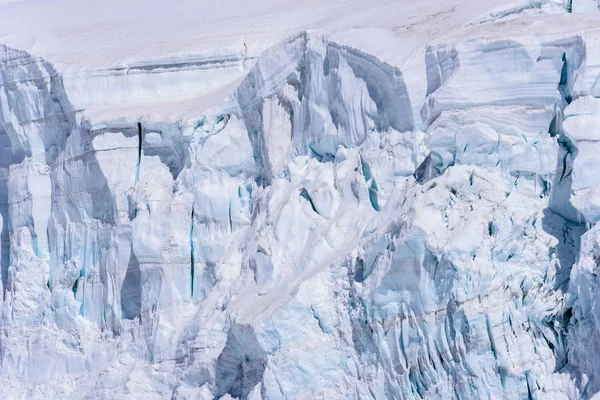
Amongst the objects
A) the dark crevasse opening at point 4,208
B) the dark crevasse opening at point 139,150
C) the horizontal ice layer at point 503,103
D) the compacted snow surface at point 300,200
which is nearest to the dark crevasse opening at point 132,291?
the compacted snow surface at point 300,200

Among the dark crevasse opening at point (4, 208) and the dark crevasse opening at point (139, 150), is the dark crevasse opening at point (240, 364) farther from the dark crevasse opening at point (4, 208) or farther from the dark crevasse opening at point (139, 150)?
the dark crevasse opening at point (4, 208)

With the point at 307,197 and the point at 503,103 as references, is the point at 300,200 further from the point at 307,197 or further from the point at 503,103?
the point at 503,103

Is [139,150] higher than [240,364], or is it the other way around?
[139,150]

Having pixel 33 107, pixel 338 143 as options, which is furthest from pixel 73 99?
pixel 338 143

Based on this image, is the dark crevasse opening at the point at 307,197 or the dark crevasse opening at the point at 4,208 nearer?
the dark crevasse opening at the point at 307,197

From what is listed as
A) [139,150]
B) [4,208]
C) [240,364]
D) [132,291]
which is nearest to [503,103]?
[240,364]

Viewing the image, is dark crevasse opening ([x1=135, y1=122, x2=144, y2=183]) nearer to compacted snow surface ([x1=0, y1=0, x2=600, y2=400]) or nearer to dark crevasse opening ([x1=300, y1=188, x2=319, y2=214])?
compacted snow surface ([x1=0, y1=0, x2=600, y2=400])

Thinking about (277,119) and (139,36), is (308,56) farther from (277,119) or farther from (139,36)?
(139,36)
